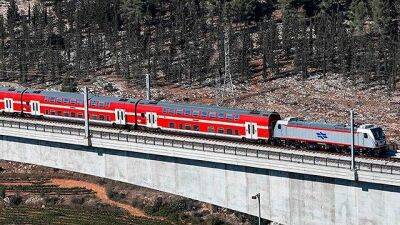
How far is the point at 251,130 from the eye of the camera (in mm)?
78750

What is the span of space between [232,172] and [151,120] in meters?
16.8

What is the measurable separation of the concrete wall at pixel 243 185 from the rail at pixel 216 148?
1.27 meters

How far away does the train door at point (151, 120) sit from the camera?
85.1 meters

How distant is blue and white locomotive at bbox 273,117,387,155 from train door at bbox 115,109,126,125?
17534mm

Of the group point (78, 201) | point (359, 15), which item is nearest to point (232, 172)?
point (78, 201)

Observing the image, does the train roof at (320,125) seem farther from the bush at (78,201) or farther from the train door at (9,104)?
the bush at (78,201)

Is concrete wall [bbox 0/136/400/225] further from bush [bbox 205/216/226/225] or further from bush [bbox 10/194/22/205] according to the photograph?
bush [bbox 10/194/22/205]

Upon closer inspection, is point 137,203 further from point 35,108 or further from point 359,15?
point 359,15

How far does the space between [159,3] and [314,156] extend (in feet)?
391

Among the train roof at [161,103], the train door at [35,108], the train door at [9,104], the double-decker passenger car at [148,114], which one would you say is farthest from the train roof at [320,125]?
the train door at [9,104]

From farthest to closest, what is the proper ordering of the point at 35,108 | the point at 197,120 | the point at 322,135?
1. the point at 35,108
2. the point at 197,120
3. the point at 322,135

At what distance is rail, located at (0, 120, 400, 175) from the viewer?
209ft

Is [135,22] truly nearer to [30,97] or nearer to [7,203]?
[7,203]

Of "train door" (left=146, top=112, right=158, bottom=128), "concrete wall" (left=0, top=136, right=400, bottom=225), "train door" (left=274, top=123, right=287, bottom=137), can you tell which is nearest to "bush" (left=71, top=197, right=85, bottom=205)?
"concrete wall" (left=0, top=136, right=400, bottom=225)
